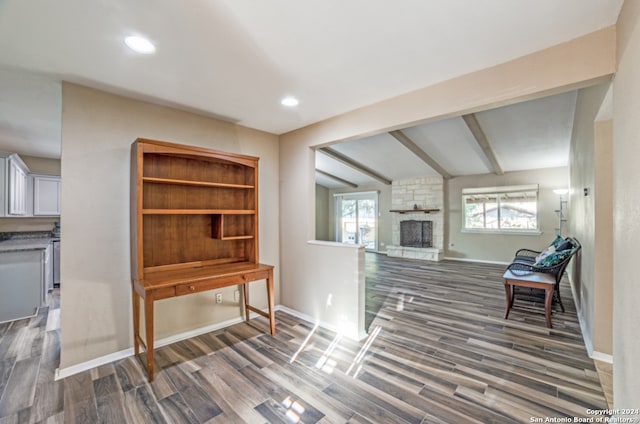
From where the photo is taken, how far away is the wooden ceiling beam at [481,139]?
4.46 metres

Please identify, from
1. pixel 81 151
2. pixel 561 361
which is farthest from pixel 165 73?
pixel 561 361

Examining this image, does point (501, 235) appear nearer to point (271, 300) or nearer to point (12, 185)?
point (271, 300)

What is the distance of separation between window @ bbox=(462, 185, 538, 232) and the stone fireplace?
73 centimetres

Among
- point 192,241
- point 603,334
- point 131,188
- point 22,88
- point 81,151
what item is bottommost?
point 603,334

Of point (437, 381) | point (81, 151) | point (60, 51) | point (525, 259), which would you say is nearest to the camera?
point (60, 51)

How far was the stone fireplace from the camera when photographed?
26.1ft

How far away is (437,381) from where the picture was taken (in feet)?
7.30

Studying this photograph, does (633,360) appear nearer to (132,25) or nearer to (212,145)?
(132,25)

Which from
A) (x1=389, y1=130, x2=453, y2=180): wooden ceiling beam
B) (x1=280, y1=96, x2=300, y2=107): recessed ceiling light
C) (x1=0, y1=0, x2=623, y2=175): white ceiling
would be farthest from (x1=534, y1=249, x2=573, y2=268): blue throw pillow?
(x1=280, y1=96, x2=300, y2=107): recessed ceiling light

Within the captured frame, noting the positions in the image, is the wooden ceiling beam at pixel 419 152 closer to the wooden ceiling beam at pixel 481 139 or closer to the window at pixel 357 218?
the wooden ceiling beam at pixel 481 139

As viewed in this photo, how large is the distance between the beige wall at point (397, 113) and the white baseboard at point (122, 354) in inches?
37.5

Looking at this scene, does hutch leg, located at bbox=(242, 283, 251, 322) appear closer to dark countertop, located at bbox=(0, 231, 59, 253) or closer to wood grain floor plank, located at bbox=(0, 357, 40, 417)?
wood grain floor plank, located at bbox=(0, 357, 40, 417)

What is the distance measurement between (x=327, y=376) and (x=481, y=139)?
193 inches

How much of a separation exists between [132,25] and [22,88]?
168 cm
